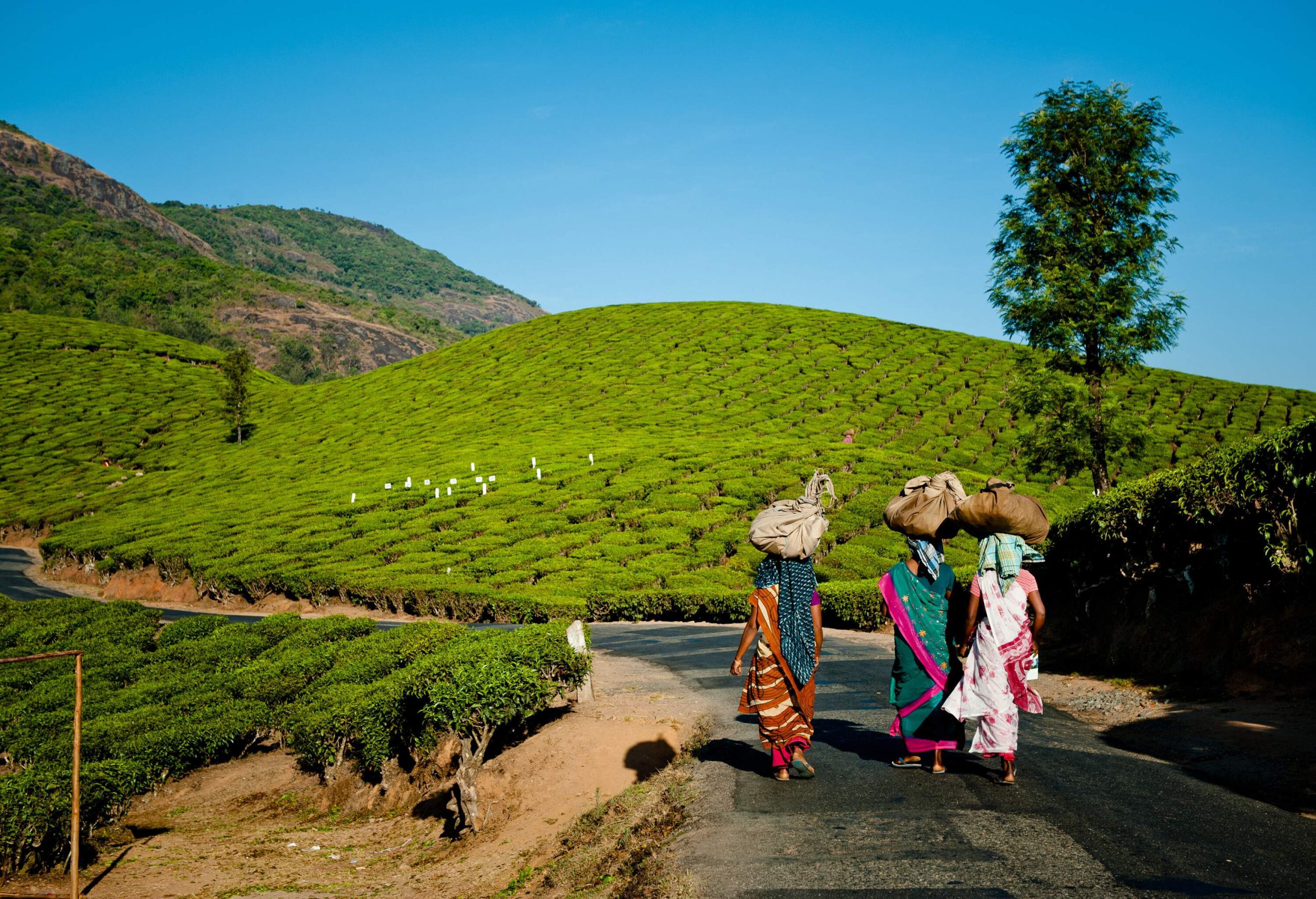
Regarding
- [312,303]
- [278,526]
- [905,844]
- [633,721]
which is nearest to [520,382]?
[278,526]

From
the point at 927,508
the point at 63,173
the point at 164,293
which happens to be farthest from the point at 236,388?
the point at 63,173

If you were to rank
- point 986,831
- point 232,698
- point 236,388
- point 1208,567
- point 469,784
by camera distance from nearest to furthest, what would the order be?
point 986,831 < point 469,784 < point 1208,567 < point 232,698 < point 236,388

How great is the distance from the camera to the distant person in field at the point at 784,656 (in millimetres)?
6723

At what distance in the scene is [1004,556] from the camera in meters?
6.59

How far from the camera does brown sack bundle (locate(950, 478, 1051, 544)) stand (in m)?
6.59

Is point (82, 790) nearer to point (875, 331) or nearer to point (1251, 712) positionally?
point (1251, 712)

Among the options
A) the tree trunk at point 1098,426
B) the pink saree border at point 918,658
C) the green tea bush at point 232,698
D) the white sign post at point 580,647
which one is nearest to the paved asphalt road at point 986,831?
the pink saree border at point 918,658

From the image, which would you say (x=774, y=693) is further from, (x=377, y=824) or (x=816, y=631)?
(x=377, y=824)

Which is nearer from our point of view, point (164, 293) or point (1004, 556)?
point (1004, 556)

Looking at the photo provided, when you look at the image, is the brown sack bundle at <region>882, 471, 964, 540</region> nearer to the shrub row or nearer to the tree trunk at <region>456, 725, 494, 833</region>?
the shrub row

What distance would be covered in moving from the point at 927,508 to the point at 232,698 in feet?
43.8

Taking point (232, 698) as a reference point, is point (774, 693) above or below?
above

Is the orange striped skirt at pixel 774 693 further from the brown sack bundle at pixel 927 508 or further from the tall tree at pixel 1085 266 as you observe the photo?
the tall tree at pixel 1085 266

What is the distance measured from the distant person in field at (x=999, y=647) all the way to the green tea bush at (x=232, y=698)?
533 cm
